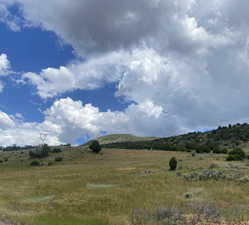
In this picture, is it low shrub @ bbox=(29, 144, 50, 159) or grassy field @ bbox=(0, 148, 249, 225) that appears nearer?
grassy field @ bbox=(0, 148, 249, 225)

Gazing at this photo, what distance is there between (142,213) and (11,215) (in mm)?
7877

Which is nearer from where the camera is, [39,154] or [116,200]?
[116,200]

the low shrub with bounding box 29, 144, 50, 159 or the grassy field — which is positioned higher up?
the low shrub with bounding box 29, 144, 50, 159

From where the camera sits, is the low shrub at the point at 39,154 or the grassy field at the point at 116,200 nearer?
the grassy field at the point at 116,200

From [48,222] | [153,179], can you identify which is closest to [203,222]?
[48,222]

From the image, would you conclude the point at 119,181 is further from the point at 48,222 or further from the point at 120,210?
the point at 48,222

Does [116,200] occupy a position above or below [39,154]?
below

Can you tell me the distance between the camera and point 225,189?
77.5 ft

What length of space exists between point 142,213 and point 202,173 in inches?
676

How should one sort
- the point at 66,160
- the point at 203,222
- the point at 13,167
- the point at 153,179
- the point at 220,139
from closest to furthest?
the point at 203,222 → the point at 153,179 → the point at 13,167 → the point at 66,160 → the point at 220,139

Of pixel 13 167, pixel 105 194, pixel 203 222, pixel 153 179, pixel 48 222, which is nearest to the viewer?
pixel 203 222

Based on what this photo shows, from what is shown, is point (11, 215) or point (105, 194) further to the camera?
→ point (105, 194)

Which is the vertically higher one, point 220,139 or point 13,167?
point 220,139

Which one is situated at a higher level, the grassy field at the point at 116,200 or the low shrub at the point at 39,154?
the low shrub at the point at 39,154
